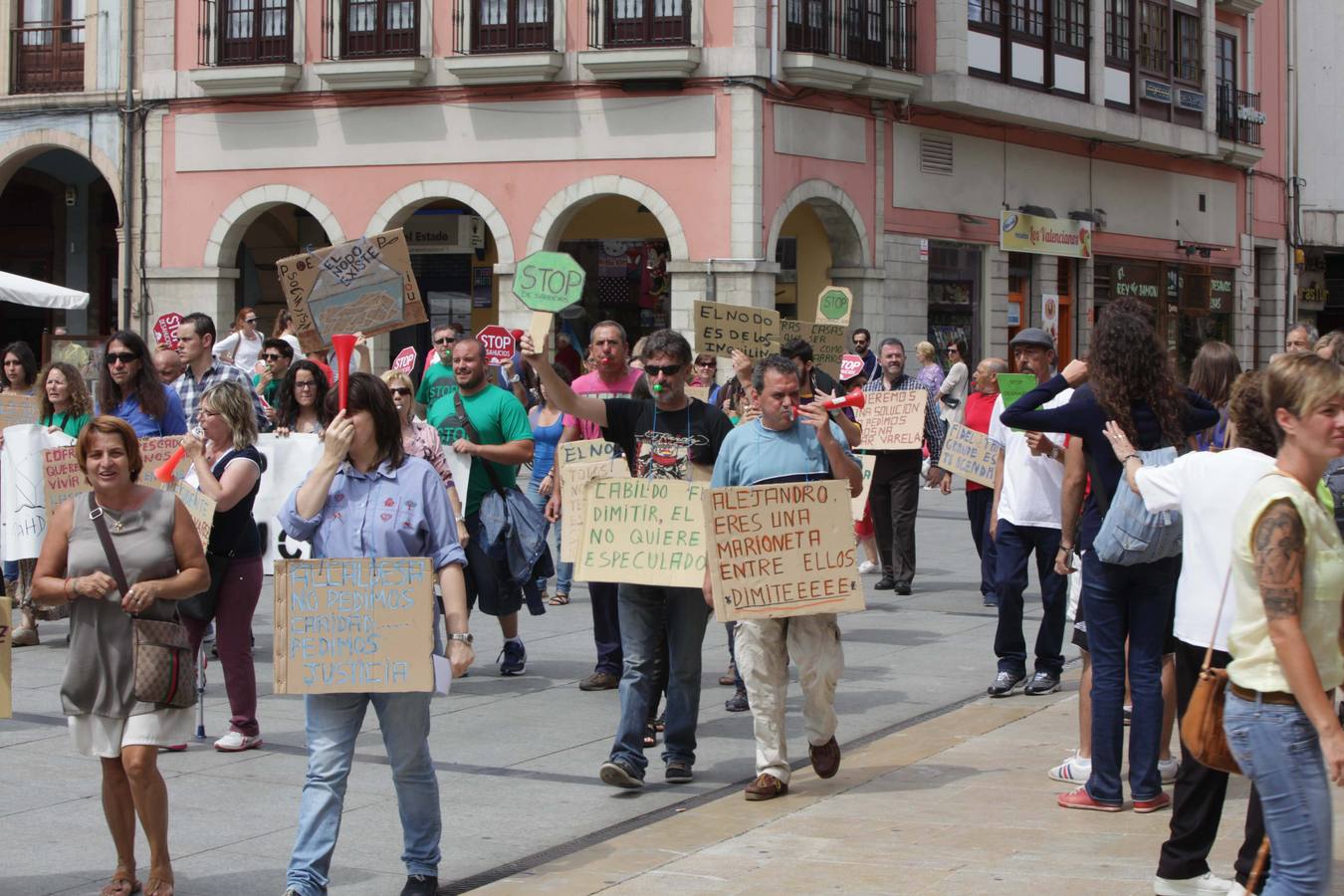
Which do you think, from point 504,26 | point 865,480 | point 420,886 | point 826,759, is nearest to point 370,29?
point 504,26

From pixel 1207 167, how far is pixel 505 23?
1663 cm

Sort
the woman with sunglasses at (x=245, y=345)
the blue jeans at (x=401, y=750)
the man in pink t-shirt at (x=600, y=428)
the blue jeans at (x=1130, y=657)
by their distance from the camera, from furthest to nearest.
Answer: the woman with sunglasses at (x=245, y=345) → the man in pink t-shirt at (x=600, y=428) → the blue jeans at (x=1130, y=657) → the blue jeans at (x=401, y=750)

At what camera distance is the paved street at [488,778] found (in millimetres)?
6328

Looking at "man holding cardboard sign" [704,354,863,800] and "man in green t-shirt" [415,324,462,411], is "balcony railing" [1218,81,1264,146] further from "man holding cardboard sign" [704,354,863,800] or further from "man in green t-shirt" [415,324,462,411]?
"man holding cardboard sign" [704,354,863,800]

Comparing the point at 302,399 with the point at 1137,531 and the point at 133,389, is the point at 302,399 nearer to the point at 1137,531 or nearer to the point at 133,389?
the point at 133,389

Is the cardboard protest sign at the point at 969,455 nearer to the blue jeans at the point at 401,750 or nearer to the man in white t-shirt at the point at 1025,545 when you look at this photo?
the man in white t-shirt at the point at 1025,545

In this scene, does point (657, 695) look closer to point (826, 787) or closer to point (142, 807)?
point (826, 787)

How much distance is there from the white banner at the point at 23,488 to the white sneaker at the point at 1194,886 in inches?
283

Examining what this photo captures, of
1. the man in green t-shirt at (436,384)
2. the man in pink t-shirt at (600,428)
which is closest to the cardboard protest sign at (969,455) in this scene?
the man in pink t-shirt at (600,428)

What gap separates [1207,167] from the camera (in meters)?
36.0

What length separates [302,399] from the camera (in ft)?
32.7

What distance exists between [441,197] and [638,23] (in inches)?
153

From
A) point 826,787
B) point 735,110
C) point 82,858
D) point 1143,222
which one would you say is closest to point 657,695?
point 826,787

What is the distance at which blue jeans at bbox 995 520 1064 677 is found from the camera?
31.0 feet
